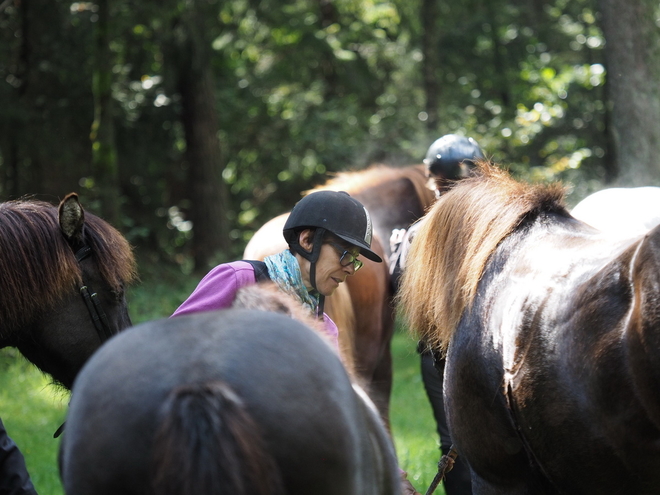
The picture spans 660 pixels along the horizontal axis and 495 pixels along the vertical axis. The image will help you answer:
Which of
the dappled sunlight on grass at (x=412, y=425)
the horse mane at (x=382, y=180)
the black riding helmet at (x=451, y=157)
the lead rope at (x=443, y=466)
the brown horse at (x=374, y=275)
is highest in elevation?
the black riding helmet at (x=451, y=157)

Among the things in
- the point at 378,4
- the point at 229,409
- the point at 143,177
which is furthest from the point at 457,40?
the point at 229,409

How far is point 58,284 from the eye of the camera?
2.99 m

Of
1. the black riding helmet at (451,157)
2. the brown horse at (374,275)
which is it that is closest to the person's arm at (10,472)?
the brown horse at (374,275)

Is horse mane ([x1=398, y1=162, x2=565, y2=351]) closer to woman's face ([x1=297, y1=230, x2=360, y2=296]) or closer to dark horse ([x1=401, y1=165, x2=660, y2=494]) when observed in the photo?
dark horse ([x1=401, y1=165, x2=660, y2=494])

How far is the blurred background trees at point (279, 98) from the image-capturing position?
10.6 meters

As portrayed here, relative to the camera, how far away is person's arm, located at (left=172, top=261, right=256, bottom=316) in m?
2.71

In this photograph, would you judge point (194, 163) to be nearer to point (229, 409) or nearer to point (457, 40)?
point (457, 40)

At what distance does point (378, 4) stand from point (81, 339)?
49.7ft

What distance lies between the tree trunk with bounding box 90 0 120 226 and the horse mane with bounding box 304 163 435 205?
5214 mm

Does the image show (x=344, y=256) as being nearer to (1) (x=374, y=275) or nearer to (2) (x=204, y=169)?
(1) (x=374, y=275)

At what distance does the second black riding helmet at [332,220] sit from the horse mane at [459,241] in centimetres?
48

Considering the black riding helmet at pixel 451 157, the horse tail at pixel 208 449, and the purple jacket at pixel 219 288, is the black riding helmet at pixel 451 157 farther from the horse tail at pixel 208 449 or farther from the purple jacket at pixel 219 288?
the horse tail at pixel 208 449

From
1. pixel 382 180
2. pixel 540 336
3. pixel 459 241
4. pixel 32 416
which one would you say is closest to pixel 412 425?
pixel 382 180

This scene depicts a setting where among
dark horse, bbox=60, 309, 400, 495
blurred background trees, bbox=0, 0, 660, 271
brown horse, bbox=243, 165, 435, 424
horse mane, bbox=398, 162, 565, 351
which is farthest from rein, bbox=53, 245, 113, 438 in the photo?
blurred background trees, bbox=0, 0, 660, 271
